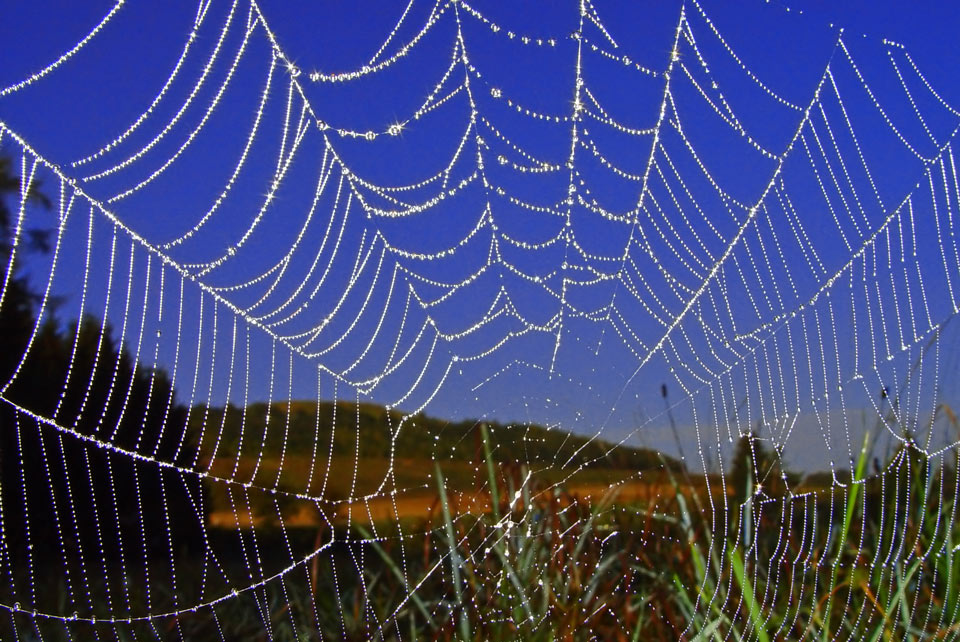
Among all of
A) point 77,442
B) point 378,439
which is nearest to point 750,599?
point 378,439

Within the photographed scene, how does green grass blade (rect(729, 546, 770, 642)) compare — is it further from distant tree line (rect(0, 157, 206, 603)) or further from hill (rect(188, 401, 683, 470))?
distant tree line (rect(0, 157, 206, 603))

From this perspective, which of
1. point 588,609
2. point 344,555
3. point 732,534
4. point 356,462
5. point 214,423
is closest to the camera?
point 214,423

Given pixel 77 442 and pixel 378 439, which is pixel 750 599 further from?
pixel 77 442

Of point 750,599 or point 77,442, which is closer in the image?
point 750,599

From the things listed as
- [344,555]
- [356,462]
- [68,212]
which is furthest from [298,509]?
[68,212]

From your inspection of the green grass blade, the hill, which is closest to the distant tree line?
the hill

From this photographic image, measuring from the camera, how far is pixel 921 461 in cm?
383

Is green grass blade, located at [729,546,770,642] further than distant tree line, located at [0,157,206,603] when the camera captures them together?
Yes

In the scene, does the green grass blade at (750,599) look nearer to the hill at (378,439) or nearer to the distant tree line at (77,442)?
the hill at (378,439)

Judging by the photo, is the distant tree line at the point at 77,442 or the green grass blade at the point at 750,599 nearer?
the distant tree line at the point at 77,442

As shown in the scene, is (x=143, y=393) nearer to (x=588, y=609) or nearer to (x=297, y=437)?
(x=297, y=437)

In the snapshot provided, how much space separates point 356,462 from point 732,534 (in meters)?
1.50

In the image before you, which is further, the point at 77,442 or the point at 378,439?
the point at 77,442

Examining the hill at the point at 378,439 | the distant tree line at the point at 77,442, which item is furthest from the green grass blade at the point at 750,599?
the distant tree line at the point at 77,442
